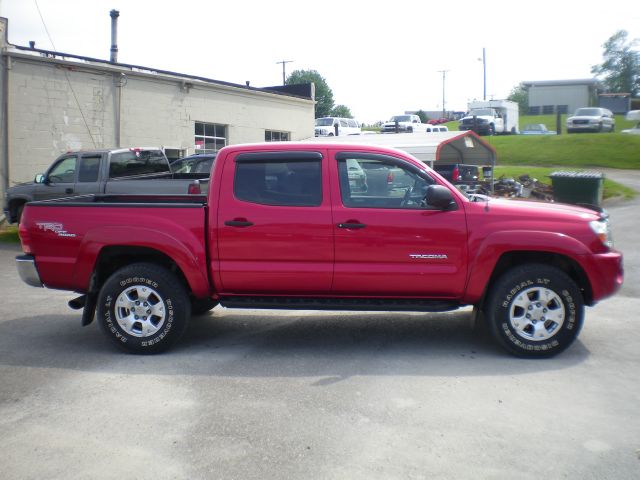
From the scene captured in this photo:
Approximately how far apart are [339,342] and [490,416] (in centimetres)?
233

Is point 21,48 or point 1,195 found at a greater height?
point 21,48

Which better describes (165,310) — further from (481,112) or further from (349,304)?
(481,112)

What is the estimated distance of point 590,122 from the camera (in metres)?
40.4

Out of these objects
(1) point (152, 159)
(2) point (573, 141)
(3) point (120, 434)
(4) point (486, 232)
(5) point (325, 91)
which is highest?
(5) point (325, 91)

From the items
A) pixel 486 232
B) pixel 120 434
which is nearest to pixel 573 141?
pixel 486 232

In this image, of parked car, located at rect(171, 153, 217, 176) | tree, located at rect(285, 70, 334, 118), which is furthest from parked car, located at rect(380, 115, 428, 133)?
tree, located at rect(285, 70, 334, 118)

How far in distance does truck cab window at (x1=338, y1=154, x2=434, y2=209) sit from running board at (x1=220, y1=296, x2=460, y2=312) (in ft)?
2.88

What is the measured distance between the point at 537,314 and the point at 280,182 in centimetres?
266

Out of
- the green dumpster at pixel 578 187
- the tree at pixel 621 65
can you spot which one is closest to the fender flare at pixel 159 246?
the green dumpster at pixel 578 187

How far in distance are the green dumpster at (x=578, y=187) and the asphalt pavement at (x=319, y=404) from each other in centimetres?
1133

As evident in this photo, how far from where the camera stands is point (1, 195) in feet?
57.4

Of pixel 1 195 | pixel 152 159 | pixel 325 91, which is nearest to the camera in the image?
pixel 152 159

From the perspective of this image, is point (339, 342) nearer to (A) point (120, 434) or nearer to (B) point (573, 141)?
(A) point (120, 434)

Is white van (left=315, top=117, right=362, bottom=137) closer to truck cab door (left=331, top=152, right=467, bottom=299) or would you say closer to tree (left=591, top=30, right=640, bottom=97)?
truck cab door (left=331, top=152, right=467, bottom=299)
